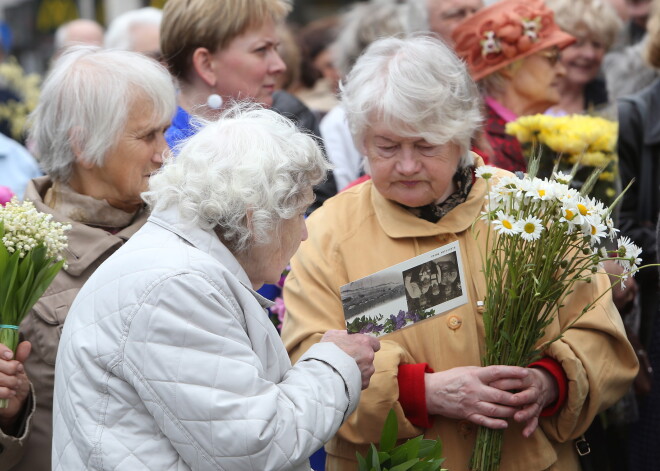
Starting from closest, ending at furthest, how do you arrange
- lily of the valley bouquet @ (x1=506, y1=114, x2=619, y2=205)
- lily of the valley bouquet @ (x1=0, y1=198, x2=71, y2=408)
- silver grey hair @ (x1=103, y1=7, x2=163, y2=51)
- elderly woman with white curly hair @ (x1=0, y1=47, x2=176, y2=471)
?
lily of the valley bouquet @ (x1=0, y1=198, x2=71, y2=408), elderly woman with white curly hair @ (x1=0, y1=47, x2=176, y2=471), lily of the valley bouquet @ (x1=506, y1=114, x2=619, y2=205), silver grey hair @ (x1=103, y1=7, x2=163, y2=51)

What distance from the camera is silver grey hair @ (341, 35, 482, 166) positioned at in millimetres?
3393

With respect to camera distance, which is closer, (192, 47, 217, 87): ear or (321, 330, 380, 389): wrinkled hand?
(321, 330, 380, 389): wrinkled hand

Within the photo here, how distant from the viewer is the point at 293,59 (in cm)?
693

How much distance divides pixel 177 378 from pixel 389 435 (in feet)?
2.81

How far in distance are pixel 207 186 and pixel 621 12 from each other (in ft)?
17.6

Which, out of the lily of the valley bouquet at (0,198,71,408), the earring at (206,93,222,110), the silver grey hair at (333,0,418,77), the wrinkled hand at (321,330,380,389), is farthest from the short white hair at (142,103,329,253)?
the silver grey hair at (333,0,418,77)

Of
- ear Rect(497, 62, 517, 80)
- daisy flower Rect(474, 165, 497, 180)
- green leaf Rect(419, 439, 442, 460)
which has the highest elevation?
daisy flower Rect(474, 165, 497, 180)

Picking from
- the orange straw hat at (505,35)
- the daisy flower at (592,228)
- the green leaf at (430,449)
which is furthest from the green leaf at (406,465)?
the orange straw hat at (505,35)

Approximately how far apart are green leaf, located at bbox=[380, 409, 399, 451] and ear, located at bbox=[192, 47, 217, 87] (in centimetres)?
191

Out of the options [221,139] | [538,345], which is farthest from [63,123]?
[538,345]

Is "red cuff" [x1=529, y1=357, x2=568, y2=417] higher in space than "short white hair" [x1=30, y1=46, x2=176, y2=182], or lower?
lower

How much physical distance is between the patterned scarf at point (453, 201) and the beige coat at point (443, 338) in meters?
0.03

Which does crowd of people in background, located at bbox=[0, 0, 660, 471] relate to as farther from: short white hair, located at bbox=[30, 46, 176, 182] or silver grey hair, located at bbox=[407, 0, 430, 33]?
silver grey hair, located at bbox=[407, 0, 430, 33]

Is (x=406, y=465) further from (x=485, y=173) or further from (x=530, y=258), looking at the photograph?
(x=485, y=173)
